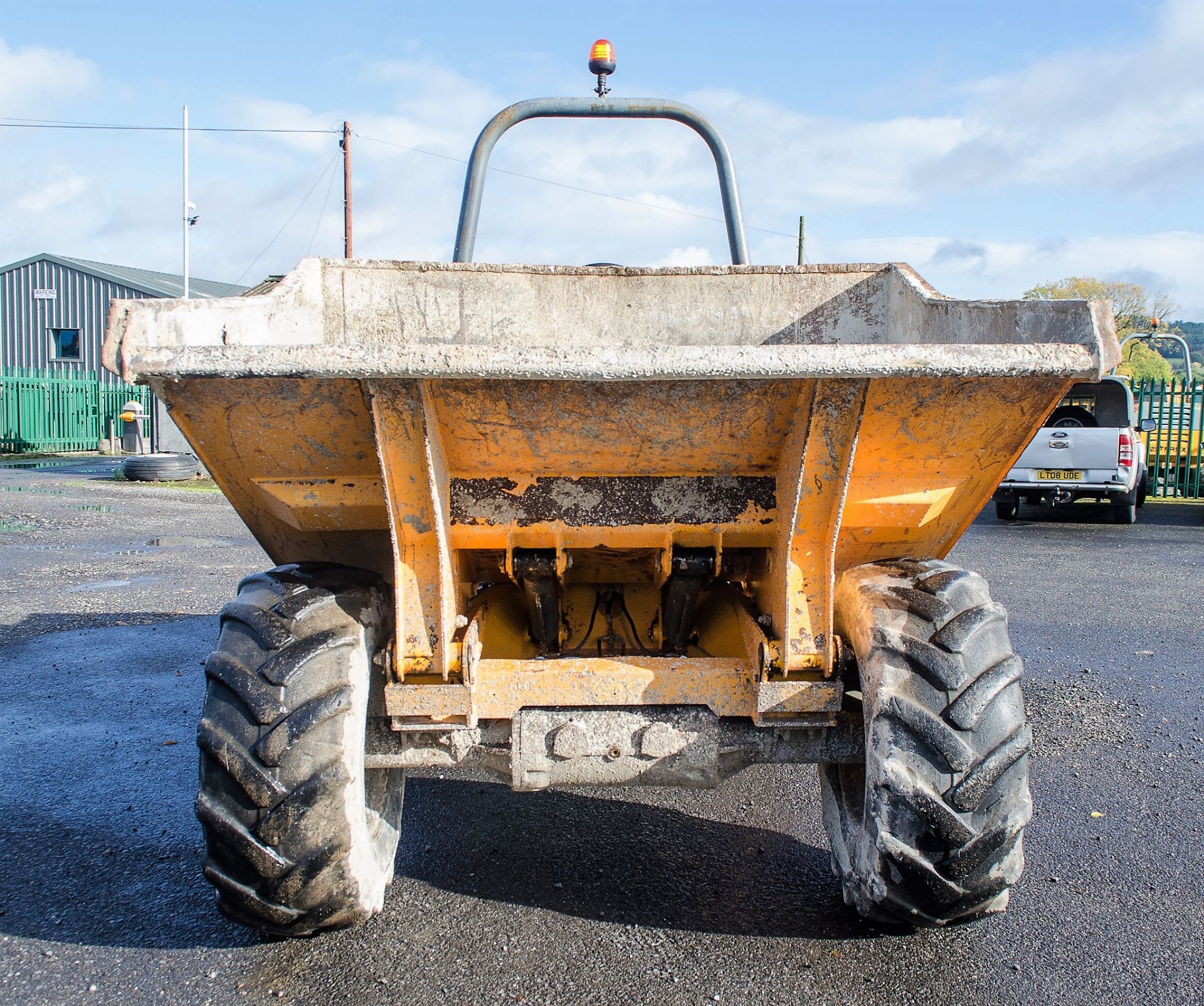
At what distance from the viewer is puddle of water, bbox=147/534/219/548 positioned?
30.7 feet

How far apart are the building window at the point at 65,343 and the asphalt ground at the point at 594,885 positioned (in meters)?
30.5

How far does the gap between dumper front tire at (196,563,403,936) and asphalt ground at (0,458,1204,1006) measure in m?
0.32

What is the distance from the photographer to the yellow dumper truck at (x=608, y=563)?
2.18m

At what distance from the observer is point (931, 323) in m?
3.26

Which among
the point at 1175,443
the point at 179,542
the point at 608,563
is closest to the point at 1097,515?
the point at 1175,443

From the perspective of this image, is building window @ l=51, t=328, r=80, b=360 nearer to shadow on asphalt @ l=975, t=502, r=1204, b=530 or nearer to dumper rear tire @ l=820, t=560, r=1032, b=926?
shadow on asphalt @ l=975, t=502, r=1204, b=530

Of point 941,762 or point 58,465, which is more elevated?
point 941,762

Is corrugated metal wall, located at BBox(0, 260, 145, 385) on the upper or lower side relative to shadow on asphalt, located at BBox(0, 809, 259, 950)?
upper

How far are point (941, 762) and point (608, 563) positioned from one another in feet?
4.04

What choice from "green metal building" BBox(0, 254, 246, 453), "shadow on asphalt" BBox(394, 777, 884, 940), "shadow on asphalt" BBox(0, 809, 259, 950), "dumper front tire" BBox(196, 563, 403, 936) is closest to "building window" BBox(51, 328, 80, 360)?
"green metal building" BBox(0, 254, 246, 453)

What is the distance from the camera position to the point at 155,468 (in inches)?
640

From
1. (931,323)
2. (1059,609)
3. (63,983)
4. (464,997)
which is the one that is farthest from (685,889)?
(1059,609)

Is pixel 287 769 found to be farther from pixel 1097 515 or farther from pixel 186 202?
pixel 186 202

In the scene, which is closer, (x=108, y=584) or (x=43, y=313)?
(x=108, y=584)
